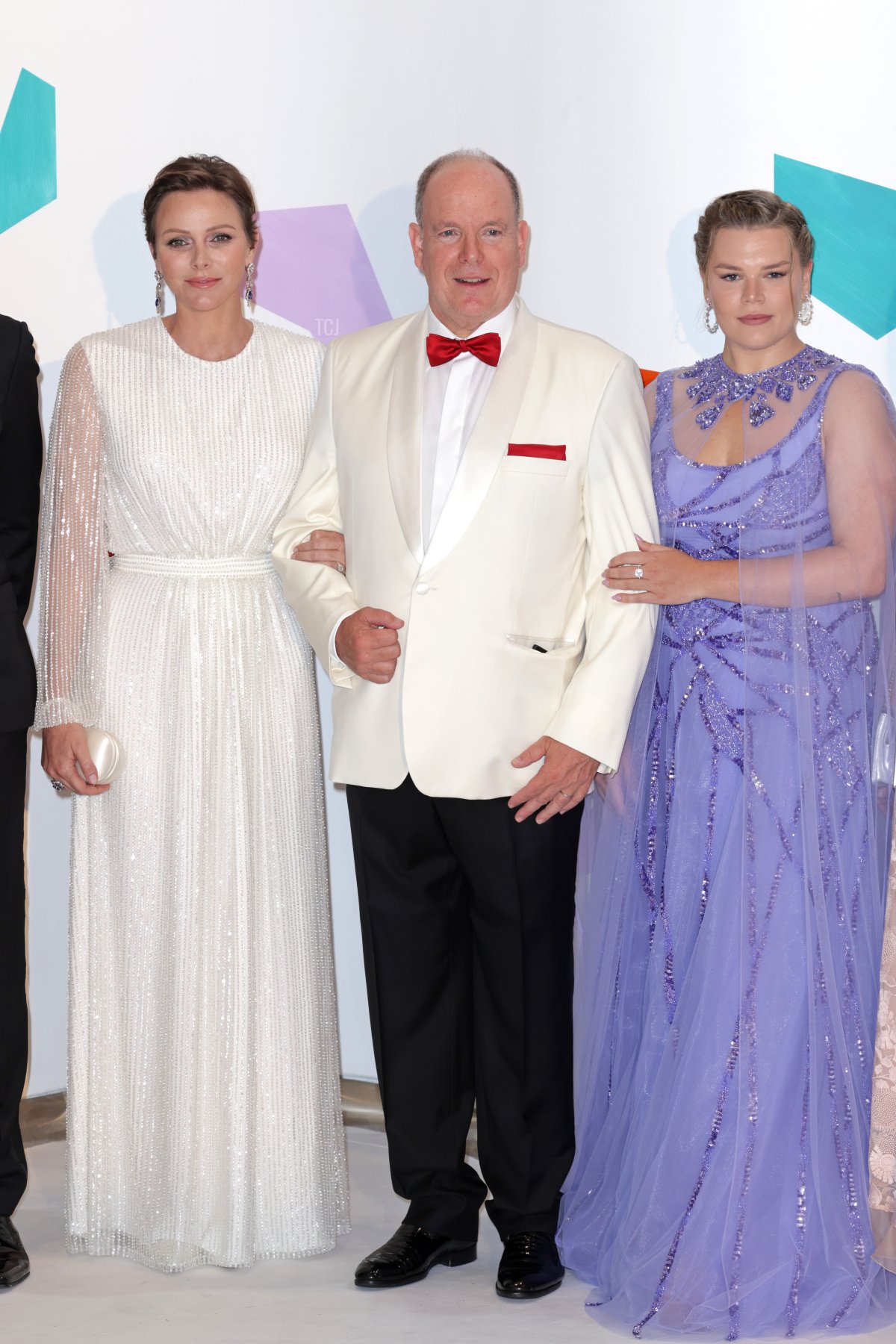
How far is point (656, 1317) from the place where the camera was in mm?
2514

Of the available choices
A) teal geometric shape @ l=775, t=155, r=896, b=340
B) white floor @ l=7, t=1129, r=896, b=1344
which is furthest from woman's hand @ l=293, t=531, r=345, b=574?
white floor @ l=7, t=1129, r=896, b=1344

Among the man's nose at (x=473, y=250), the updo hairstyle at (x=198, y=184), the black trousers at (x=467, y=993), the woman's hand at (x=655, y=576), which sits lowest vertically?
the black trousers at (x=467, y=993)

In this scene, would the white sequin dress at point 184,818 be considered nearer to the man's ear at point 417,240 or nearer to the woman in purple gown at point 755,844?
the man's ear at point 417,240

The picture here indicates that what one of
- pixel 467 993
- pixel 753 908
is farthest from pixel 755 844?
pixel 467 993

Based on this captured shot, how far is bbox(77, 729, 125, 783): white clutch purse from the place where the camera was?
2.78 m

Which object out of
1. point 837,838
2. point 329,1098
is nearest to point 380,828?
point 329,1098

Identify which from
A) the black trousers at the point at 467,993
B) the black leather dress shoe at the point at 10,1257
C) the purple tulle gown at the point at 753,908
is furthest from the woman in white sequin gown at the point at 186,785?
the purple tulle gown at the point at 753,908

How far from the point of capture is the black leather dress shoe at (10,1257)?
2746mm

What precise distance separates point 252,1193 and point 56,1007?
1023 millimetres

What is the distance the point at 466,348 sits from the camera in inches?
104

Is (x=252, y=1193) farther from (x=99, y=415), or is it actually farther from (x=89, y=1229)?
(x=99, y=415)

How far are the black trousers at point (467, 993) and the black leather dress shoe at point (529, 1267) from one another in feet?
0.08

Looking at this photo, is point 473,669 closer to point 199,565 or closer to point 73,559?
point 199,565

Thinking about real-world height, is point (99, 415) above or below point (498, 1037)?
above
